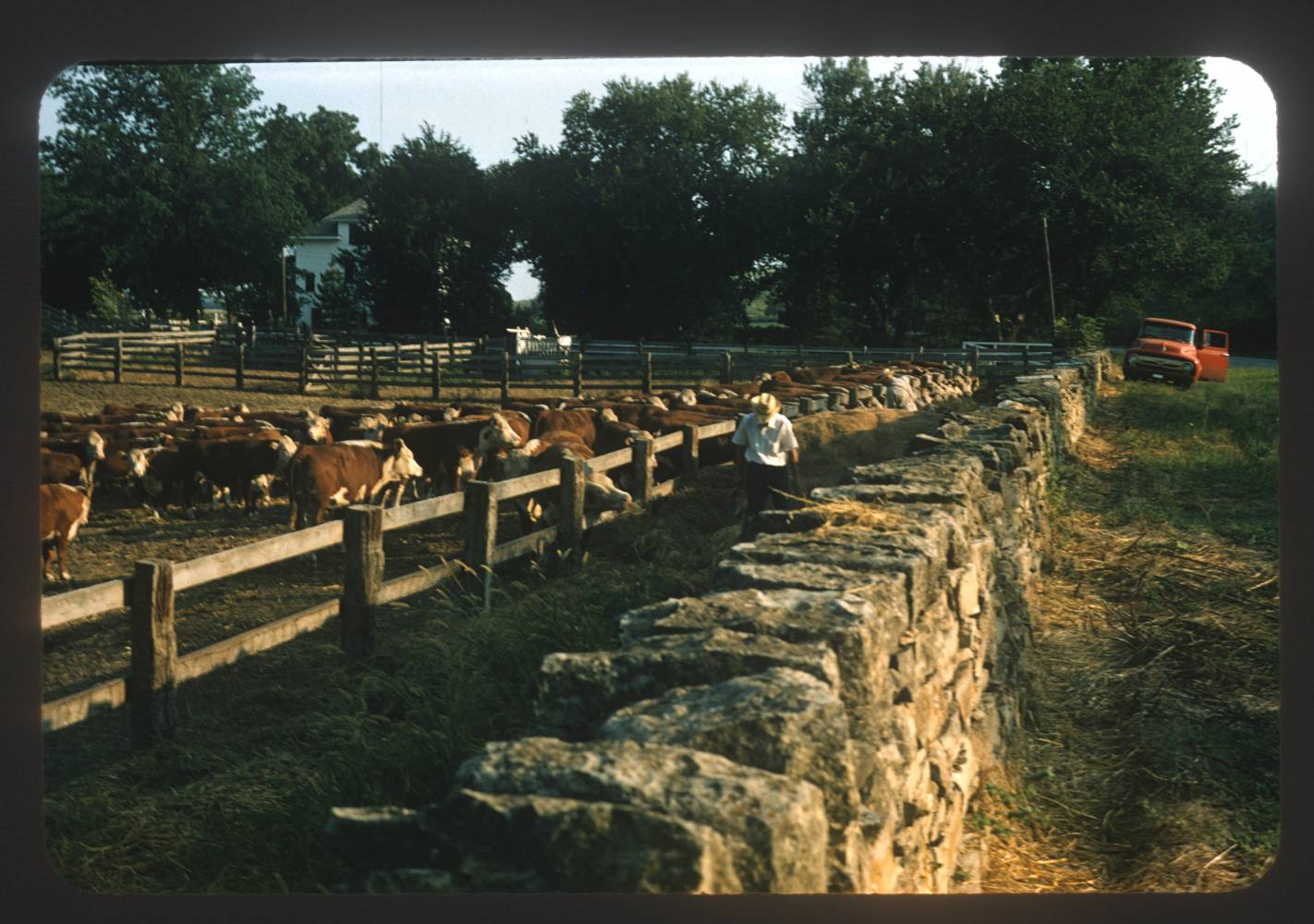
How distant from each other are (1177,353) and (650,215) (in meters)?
3.03

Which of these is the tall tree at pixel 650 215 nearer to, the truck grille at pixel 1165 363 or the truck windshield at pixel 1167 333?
the truck windshield at pixel 1167 333

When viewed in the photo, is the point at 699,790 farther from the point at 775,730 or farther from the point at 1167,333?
the point at 1167,333

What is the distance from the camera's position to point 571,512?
7.87 m

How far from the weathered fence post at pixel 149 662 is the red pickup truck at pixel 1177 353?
15.1 ft

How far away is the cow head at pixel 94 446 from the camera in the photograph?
10.4 meters

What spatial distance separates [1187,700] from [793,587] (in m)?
2.64

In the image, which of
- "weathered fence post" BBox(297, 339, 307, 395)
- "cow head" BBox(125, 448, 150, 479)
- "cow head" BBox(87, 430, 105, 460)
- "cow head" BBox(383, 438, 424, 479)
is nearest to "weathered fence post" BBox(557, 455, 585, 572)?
"weathered fence post" BBox(297, 339, 307, 395)

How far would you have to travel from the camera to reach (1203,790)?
13.4ft

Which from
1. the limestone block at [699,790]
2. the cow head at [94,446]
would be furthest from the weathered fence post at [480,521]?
the cow head at [94,446]

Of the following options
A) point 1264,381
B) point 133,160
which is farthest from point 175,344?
point 1264,381

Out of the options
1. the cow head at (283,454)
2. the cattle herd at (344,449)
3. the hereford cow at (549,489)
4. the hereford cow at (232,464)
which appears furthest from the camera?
the cow head at (283,454)

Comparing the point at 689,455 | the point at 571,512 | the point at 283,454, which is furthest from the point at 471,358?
the point at 283,454

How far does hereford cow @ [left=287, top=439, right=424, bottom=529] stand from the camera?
9555mm

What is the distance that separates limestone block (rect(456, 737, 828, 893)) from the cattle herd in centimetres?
591
